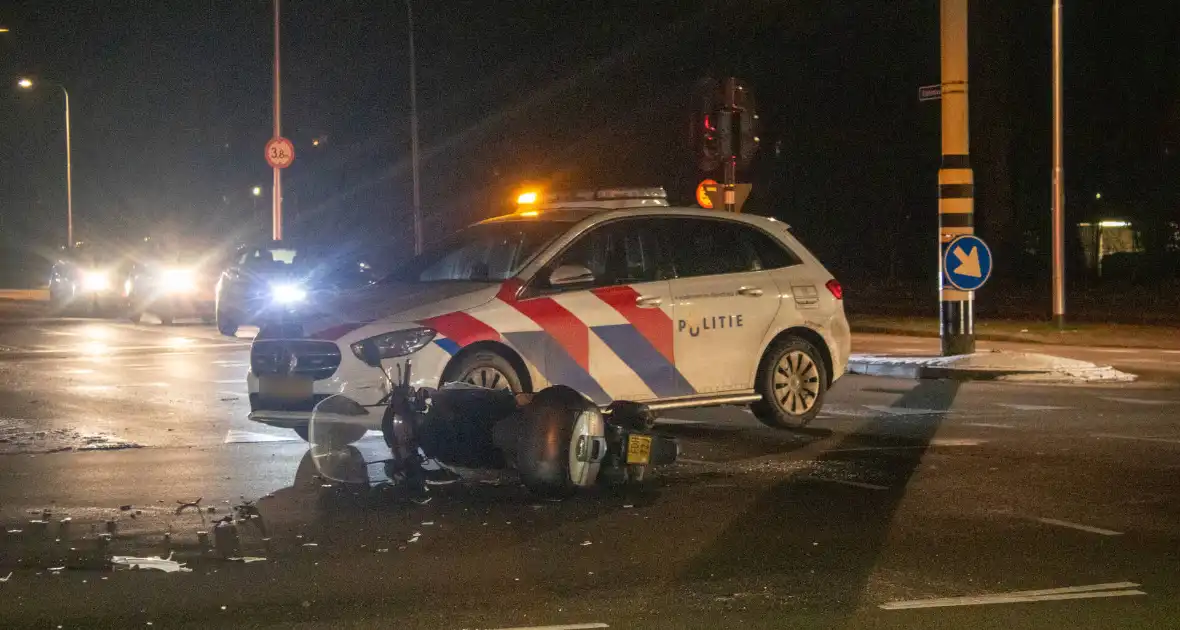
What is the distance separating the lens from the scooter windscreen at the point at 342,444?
30.9 feet

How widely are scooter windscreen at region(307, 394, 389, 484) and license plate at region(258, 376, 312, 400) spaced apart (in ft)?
0.45

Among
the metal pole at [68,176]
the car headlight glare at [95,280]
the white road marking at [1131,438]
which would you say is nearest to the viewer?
the white road marking at [1131,438]

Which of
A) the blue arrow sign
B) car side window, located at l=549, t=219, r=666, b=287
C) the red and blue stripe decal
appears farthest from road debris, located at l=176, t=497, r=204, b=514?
the blue arrow sign

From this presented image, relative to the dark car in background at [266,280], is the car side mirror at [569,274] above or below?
below

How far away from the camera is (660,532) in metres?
7.59

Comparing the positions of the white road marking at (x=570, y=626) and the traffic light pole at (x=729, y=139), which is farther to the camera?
the traffic light pole at (x=729, y=139)

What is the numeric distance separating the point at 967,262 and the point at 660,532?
9837 mm

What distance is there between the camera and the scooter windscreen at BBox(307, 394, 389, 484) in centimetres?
943

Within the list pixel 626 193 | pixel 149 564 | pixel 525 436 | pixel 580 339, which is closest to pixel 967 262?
pixel 626 193

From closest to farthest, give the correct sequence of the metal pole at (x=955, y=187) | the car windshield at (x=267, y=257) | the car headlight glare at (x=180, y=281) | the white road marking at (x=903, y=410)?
the white road marking at (x=903, y=410), the metal pole at (x=955, y=187), the car windshield at (x=267, y=257), the car headlight glare at (x=180, y=281)

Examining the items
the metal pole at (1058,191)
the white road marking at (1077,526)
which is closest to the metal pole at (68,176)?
the metal pole at (1058,191)

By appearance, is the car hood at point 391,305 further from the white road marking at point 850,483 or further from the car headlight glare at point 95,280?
the car headlight glare at point 95,280

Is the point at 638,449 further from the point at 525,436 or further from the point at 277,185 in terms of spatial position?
the point at 277,185

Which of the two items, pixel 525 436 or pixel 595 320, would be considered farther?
pixel 595 320
